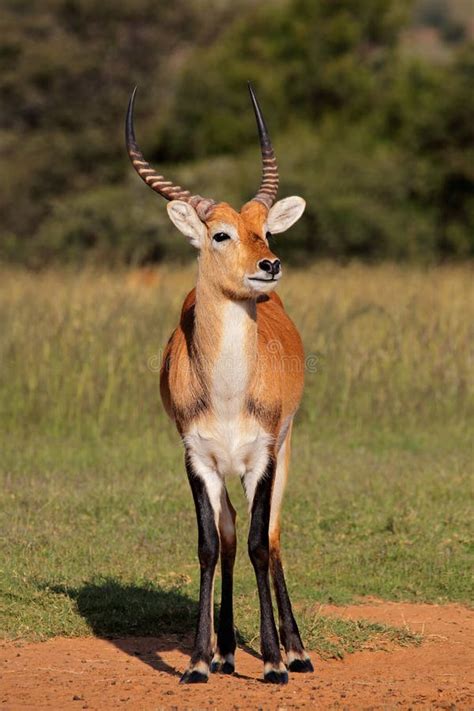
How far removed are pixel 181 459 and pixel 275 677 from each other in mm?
4404

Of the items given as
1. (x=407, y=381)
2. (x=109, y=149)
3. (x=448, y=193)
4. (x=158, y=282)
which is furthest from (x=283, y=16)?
(x=407, y=381)

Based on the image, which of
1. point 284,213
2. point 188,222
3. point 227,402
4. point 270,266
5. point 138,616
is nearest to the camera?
point 270,266

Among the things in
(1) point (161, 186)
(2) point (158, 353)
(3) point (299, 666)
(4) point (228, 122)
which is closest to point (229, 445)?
(3) point (299, 666)

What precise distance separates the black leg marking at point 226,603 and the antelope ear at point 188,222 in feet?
3.86

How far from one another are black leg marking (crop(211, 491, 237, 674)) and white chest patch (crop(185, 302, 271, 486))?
45 cm

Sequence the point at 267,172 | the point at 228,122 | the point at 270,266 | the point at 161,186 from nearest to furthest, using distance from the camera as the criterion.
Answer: the point at 270,266, the point at 161,186, the point at 267,172, the point at 228,122

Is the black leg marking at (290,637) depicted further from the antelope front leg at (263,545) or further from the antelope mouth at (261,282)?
the antelope mouth at (261,282)

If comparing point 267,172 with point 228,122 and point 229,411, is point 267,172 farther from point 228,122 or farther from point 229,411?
point 228,122

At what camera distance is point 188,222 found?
5691 mm

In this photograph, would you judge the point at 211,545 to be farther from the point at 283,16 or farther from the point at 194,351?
the point at 283,16

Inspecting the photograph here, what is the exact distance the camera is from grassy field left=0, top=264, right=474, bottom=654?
681 cm

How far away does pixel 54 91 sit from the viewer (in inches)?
1246

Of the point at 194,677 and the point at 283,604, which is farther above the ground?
the point at 283,604

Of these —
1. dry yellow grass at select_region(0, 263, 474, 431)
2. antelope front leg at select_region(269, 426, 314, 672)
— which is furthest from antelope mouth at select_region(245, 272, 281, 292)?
dry yellow grass at select_region(0, 263, 474, 431)
